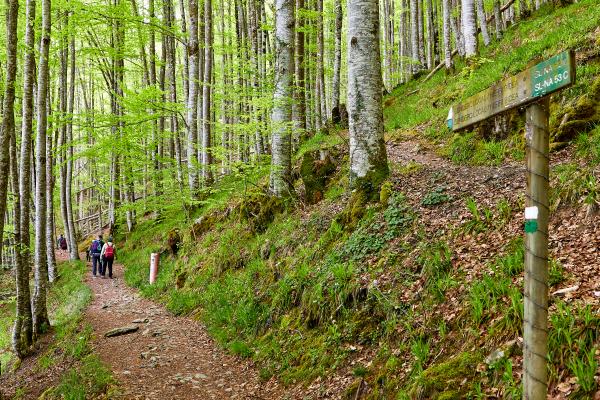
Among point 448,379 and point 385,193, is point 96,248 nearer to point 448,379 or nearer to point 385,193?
point 385,193

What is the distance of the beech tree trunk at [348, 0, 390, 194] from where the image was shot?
7.35 m

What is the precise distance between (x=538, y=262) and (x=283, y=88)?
813 centimetres

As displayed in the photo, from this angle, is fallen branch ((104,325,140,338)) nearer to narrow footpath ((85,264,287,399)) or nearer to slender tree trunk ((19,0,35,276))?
narrow footpath ((85,264,287,399))

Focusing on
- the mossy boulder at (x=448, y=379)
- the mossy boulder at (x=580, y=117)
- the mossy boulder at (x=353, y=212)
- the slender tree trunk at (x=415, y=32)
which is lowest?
the mossy boulder at (x=448, y=379)

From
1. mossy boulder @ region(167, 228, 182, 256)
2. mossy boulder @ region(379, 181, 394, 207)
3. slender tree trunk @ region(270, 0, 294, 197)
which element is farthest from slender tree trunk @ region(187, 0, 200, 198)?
mossy boulder @ region(379, 181, 394, 207)

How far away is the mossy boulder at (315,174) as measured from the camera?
9828 millimetres

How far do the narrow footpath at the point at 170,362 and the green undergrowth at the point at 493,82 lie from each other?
5.52 meters

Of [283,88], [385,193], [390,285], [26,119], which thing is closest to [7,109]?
[26,119]

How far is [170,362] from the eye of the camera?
6824 mm

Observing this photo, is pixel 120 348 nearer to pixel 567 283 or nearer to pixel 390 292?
pixel 390 292

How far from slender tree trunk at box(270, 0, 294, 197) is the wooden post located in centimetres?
735

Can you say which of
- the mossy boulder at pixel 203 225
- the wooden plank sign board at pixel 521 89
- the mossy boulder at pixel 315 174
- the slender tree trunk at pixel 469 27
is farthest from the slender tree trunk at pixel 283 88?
the wooden plank sign board at pixel 521 89

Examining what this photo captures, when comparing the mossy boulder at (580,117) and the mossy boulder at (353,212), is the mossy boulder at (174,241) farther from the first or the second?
the mossy boulder at (580,117)

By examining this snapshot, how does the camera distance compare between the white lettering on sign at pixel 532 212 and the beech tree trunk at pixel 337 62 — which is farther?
the beech tree trunk at pixel 337 62
